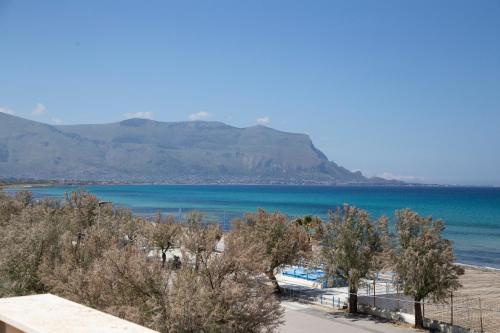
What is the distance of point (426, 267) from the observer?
991 inches

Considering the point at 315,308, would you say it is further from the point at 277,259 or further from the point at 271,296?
the point at 271,296

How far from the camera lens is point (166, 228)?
140 feet

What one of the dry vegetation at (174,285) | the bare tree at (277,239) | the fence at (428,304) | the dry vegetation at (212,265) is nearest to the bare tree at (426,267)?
the dry vegetation at (212,265)

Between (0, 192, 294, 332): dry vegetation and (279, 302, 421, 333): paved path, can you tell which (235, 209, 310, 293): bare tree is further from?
(0, 192, 294, 332): dry vegetation

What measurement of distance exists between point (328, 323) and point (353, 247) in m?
4.93

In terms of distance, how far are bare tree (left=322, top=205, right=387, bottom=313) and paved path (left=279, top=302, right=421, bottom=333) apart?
69.4 inches

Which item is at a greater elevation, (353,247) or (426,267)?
(353,247)

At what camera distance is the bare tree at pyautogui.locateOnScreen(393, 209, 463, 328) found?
25.0m

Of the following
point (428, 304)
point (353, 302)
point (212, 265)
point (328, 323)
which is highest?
point (212, 265)

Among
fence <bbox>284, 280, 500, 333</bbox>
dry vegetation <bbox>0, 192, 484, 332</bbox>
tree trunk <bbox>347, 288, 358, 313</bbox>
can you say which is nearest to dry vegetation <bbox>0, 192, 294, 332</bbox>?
dry vegetation <bbox>0, 192, 484, 332</bbox>

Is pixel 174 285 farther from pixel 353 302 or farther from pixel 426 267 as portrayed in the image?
pixel 353 302

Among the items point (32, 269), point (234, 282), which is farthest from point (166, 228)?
point (234, 282)

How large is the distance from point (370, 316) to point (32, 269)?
17.4 m

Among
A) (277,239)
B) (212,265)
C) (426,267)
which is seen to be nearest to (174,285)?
(212,265)
